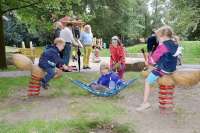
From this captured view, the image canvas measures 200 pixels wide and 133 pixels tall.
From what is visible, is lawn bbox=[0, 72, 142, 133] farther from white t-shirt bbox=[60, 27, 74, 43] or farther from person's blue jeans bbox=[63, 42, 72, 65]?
white t-shirt bbox=[60, 27, 74, 43]

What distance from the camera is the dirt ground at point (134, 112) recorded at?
789 cm

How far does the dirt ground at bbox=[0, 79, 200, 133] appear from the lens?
7.89m

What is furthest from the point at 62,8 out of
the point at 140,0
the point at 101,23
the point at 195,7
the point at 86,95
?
the point at 140,0

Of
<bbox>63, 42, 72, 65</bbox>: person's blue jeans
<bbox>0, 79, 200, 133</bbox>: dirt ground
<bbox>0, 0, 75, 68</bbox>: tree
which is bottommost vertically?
<bbox>0, 79, 200, 133</bbox>: dirt ground

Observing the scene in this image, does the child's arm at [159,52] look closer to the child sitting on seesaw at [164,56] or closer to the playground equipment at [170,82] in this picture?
the child sitting on seesaw at [164,56]

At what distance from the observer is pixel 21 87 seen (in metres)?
12.2

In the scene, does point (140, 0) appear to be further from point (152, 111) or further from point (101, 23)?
point (152, 111)

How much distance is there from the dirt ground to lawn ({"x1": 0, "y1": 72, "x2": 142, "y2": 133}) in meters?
0.11

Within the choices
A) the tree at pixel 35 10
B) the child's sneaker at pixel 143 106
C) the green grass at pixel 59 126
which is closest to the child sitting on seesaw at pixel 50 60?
the child's sneaker at pixel 143 106

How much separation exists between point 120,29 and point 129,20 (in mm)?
1555

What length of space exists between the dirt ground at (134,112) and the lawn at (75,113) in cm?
11

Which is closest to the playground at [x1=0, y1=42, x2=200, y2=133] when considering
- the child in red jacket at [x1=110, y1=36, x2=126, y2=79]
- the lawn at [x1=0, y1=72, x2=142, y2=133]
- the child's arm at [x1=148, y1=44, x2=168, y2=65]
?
the lawn at [x1=0, y1=72, x2=142, y2=133]

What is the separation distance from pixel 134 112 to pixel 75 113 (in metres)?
1.11

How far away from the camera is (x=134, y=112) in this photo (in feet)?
29.3
